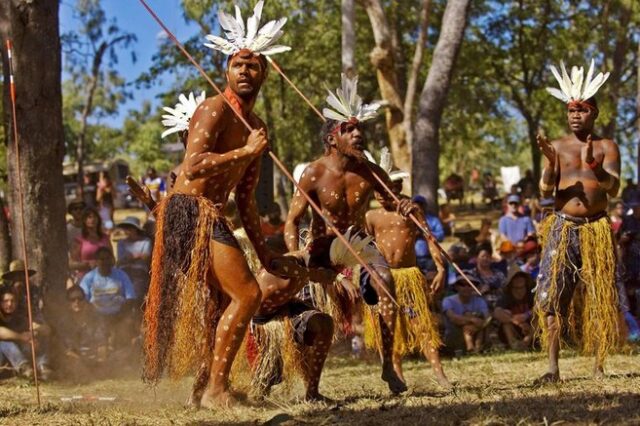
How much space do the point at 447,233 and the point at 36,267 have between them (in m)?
9.42

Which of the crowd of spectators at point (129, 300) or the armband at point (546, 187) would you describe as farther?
the crowd of spectators at point (129, 300)

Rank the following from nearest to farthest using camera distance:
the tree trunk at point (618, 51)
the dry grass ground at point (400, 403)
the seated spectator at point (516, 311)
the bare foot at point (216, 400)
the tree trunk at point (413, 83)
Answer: the dry grass ground at point (400, 403) → the bare foot at point (216, 400) → the seated spectator at point (516, 311) → the tree trunk at point (413, 83) → the tree trunk at point (618, 51)

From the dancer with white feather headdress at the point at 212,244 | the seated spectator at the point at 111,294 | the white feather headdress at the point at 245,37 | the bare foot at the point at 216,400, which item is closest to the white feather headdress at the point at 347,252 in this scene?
the dancer with white feather headdress at the point at 212,244

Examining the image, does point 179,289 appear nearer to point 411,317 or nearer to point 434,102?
point 411,317

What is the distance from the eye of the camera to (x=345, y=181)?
21.6ft

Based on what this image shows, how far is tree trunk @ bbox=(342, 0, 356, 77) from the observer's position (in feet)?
44.7

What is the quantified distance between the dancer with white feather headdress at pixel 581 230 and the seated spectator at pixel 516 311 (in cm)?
318

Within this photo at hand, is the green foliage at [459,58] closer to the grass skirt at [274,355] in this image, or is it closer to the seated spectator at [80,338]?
the seated spectator at [80,338]

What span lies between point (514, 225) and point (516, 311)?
10.6 feet

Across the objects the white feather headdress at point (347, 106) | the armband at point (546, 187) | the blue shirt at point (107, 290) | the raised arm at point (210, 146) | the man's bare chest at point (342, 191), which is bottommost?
the blue shirt at point (107, 290)

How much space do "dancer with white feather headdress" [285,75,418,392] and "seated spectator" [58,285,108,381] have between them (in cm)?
316

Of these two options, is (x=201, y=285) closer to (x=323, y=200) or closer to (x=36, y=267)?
(x=323, y=200)

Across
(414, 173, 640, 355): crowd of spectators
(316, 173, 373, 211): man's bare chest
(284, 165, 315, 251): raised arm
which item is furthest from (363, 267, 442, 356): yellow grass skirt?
(414, 173, 640, 355): crowd of spectators

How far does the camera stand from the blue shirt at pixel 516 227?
13383 mm
